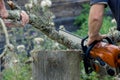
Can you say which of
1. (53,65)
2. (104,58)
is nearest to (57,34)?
(104,58)

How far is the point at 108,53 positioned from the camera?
Answer: 373 centimetres

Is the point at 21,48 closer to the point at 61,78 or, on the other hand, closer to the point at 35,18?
the point at 35,18

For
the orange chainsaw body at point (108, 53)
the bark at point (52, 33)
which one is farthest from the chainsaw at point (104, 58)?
the bark at point (52, 33)

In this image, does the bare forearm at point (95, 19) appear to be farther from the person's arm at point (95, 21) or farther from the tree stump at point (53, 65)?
the tree stump at point (53, 65)

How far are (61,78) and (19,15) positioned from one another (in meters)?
1.00

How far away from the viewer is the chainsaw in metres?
3.72

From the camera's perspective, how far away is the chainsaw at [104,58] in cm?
372

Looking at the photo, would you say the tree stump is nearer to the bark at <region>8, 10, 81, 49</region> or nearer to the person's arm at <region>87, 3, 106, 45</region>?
the person's arm at <region>87, 3, 106, 45</region>

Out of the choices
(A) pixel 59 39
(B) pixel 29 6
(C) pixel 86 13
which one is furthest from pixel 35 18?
(C) pixel 86 13

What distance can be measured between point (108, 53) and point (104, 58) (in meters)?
0.05

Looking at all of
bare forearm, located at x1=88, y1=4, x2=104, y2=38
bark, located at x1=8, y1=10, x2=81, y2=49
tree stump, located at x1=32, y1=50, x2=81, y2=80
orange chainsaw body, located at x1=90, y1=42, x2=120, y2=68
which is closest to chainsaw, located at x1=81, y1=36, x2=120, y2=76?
orange chainsaw body, located at x1=90, y1=42, x2=120, y2=68

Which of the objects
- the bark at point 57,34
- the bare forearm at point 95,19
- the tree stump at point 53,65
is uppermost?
the bare forearm at point 95,19

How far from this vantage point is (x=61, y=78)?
3311 millimetres

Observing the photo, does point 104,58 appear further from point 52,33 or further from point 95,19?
point 52,33
